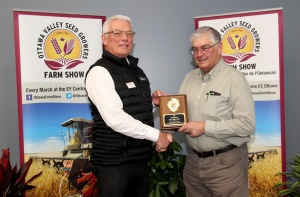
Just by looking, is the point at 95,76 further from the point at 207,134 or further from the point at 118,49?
the point at 207,134

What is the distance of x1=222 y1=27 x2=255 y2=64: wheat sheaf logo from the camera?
331 centimetres

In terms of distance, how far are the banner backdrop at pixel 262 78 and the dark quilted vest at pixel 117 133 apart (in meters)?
1.45

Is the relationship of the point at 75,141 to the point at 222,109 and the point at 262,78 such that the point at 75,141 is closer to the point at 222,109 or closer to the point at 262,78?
the point at 222,109

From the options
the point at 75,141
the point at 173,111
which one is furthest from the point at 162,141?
the point at 75,141

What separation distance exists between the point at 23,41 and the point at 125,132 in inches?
59.4

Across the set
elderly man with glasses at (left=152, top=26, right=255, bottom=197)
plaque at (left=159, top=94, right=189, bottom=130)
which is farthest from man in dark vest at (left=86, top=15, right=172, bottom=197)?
elderly man with glasses at (left=152, top=26, right=255, bottom=197)

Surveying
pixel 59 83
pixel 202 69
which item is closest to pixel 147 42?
pixel 59 83

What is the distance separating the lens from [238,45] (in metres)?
3.34

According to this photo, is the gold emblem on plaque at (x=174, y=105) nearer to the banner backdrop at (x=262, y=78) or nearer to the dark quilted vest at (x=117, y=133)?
the dark quilted vest at (x=117, y=133)

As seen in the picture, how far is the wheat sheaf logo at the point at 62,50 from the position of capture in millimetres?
3086

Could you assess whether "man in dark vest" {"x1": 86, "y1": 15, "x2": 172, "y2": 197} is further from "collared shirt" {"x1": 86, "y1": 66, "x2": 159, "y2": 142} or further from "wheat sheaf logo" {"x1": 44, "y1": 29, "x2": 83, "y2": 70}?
"wheat sheaf logo" {"x1": 44, "y1": 29, "x2": 83, "y2": 70}

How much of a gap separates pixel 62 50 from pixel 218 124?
5.64 feet

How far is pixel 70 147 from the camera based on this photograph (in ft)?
10.4

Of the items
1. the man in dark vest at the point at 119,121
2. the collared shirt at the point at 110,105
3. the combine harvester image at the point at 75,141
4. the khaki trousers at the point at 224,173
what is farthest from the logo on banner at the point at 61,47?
the khaki trousers at the point at 224,173
